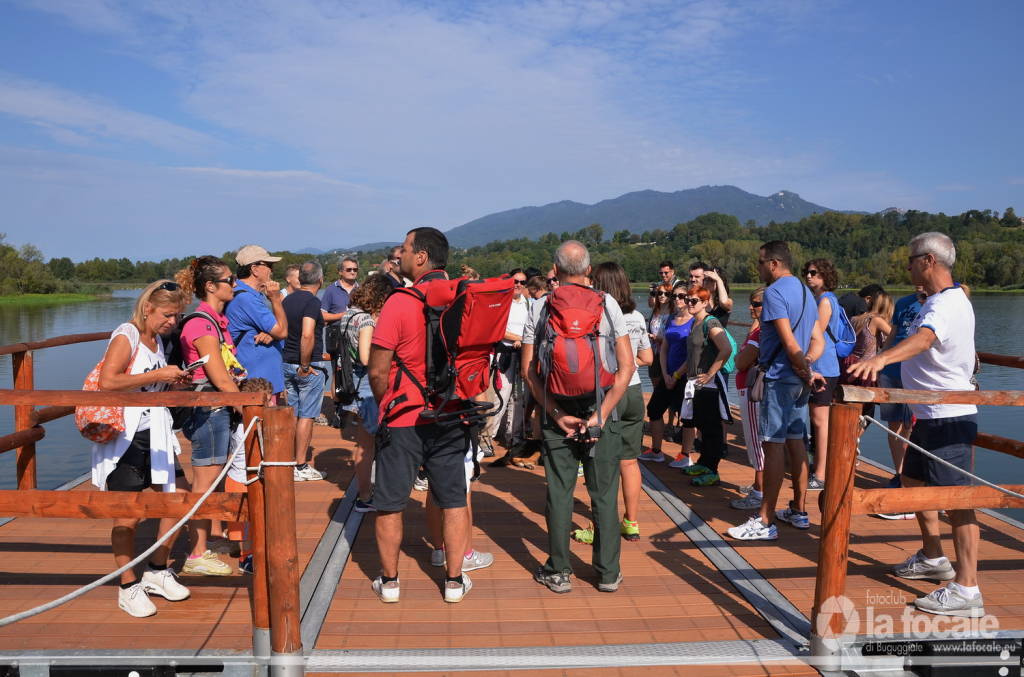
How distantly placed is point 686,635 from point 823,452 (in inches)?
112

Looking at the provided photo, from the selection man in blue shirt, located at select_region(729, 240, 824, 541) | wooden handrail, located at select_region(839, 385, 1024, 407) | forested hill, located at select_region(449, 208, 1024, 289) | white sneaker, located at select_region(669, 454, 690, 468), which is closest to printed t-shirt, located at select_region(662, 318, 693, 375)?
white sneaker, located at select_region(669, 454, 690, 468)

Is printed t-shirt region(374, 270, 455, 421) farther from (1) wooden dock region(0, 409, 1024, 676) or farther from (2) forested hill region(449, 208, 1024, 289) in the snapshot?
(2) forested hill region(449, 208, 1024, 289)

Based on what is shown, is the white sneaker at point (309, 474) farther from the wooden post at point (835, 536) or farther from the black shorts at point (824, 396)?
the wooden post at point (835, 536)

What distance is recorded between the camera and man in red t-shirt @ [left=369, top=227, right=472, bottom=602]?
325 cm

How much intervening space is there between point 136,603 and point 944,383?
13.7ft

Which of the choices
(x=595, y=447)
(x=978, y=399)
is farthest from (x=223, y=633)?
(x=978, y=399)

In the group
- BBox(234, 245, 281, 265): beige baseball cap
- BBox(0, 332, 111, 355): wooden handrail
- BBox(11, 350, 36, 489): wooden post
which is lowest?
BBox(11, 350, 36, 489): wooden post

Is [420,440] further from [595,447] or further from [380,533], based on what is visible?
[595,447]

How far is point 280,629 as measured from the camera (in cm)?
282

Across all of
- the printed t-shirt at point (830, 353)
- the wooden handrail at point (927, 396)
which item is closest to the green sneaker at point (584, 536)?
the printed t-shirt at point (830, 353)

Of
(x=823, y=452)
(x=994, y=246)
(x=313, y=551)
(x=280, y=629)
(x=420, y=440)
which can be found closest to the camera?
(x=280, y=629)

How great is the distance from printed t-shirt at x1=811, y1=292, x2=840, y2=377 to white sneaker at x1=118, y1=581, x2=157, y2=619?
423 cm

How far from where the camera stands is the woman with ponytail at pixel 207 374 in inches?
144

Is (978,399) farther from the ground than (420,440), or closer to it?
farther from the ground
